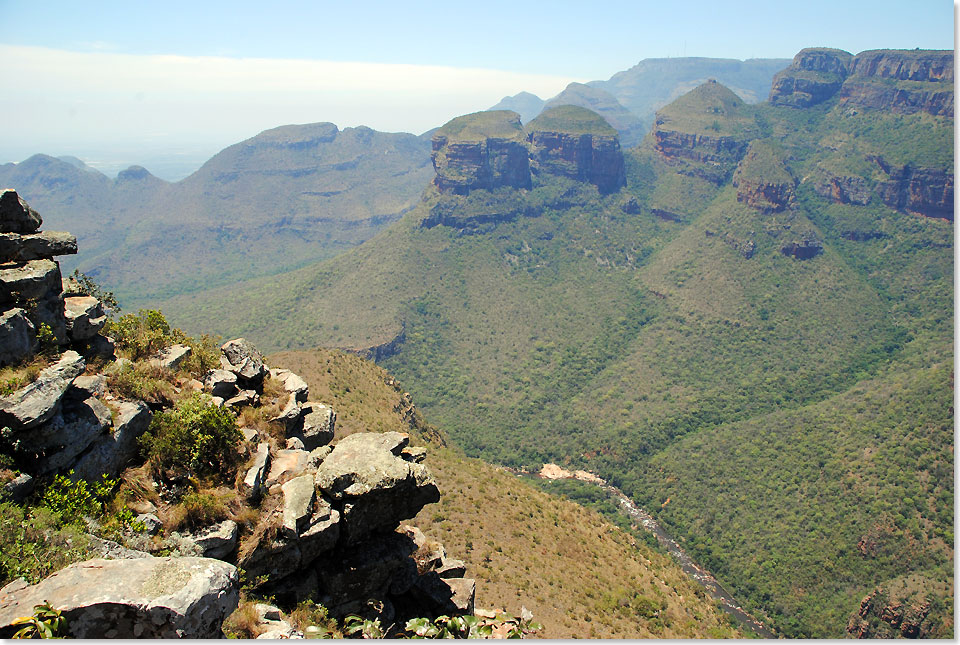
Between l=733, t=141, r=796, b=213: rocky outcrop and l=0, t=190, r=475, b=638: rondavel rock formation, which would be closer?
l=0, t=190, r=475, b=638: rondavel rock formation

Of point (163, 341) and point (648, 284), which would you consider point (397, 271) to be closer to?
point (648, 284)

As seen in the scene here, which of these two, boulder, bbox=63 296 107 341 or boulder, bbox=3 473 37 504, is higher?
boulder, bbox=63 296 107 341

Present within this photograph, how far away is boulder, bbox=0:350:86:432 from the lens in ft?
37.8

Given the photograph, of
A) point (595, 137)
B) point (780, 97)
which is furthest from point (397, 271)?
point (780, 97)

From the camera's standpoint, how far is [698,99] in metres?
181

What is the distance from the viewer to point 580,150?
16200 cm

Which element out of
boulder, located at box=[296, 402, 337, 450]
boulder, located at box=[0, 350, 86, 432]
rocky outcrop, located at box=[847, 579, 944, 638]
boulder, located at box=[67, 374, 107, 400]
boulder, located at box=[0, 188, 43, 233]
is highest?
boulder, located at box=[0, 188, 43, 233]

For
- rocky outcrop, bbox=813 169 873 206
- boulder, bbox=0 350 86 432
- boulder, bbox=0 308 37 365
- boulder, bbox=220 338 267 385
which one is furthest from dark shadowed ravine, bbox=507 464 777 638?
rocky outcrop, bbox=813 169 873 206

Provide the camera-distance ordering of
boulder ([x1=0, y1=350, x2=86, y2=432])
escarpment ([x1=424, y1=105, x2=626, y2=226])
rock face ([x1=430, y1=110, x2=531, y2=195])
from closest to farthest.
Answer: boulder ([x1=0, y1=350, x2=86, y2=432]) < escarpment ([x1=424, y1=105, x2=626, y2=226]) < rock face ([x1=430, y1=110, x2=531, y2=195])

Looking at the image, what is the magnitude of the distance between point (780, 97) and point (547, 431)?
6814 inches

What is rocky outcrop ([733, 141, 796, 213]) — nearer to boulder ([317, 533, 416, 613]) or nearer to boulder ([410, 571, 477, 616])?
boulder ([410, 571, 477, 616])

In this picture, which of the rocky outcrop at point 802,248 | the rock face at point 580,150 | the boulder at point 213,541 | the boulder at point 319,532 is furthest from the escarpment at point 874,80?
the boulder at point 213,541

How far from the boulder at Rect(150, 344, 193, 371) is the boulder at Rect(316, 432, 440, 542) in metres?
6.73

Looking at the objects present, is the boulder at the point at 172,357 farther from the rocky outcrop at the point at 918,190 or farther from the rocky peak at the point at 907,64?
the rocky peak at the point at 907,64
